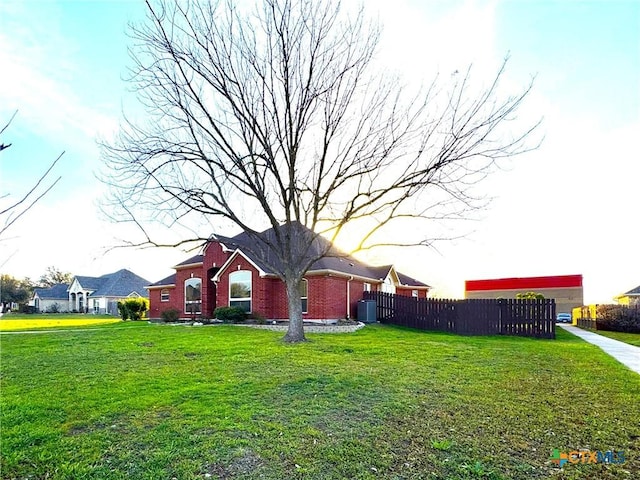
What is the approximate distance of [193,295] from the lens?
2491 cm

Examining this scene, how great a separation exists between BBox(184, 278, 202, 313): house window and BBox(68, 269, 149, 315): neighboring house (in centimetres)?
2599

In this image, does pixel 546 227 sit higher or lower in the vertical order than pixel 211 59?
lower

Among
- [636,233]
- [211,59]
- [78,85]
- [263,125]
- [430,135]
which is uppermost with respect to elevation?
[211,59]

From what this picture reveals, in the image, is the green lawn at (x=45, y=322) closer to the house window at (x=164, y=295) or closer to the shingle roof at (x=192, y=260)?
the house window at (x=164, y=295)

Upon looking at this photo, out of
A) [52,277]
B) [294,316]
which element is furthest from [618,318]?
[52,277]

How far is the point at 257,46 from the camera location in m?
12.4

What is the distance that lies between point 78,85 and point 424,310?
59.0 feet

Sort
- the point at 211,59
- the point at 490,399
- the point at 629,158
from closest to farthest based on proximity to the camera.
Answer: the point at 490,399, the point at 629,158, the point at 211,59

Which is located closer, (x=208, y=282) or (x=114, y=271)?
(x=208, y=282)

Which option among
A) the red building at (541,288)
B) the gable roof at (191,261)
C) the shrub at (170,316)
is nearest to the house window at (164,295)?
the gable roof at (191,261)

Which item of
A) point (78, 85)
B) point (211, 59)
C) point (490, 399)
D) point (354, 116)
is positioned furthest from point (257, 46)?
point (490, 399)

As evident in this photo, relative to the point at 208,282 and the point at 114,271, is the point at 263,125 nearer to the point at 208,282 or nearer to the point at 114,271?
the point at 208,282

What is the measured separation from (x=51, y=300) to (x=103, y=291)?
1055 centimetres

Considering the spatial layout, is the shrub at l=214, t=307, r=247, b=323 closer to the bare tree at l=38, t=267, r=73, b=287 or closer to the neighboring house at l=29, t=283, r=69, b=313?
the neighboring house at l=29, t=283, r=69, b=313
